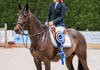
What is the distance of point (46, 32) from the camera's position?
6.79 meters

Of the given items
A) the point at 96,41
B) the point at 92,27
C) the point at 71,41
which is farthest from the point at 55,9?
the point at 92,27

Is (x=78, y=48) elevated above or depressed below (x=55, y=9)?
below

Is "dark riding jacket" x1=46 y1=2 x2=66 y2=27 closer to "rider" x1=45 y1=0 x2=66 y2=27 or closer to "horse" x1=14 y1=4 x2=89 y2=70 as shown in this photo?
"rider" x1=45 y1=0 x2=66 y2=27

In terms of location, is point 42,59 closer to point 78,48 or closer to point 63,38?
point 63,38

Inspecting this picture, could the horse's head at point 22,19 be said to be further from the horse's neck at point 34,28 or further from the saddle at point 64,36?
the saddle at point 64,36

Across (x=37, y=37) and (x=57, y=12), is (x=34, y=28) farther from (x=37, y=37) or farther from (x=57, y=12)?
(x=57, y=12)

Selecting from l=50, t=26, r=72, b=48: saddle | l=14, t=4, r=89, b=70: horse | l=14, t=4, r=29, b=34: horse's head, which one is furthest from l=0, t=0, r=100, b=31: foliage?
l=14, t=4, r=29, b=34: horse's head

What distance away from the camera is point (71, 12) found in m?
34.6

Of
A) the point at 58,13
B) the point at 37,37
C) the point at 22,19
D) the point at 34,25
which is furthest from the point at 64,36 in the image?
the point at 22,19

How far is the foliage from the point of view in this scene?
33.5 meters

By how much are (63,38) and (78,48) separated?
83 centimetres

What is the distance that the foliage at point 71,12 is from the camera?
A: 33.5m

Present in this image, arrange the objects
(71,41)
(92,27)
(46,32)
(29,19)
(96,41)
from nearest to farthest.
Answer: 1. (29,19)
2. (46,32)
3. (71,41)
4. (96,41)
5. (92,27)

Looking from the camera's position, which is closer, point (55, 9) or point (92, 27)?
point (55, 9)
